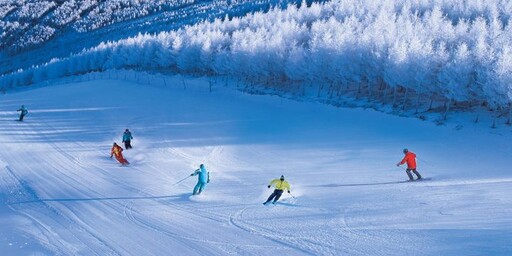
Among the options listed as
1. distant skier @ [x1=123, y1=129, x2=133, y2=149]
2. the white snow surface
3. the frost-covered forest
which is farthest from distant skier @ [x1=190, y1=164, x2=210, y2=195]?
the frost-covered forest

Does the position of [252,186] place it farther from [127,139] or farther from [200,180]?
[127,139]

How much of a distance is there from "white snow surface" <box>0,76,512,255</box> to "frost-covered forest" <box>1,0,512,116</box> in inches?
216

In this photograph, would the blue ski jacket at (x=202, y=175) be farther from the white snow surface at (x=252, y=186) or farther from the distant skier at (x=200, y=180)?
the white snow surface at (x=252, y=186)

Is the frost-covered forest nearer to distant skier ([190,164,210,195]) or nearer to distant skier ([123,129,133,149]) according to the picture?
distant skier ([190,164,210,195])

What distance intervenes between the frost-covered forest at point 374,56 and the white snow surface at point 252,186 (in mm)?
5495

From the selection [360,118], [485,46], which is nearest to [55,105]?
[360,118]

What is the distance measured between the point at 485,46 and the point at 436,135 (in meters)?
13.2

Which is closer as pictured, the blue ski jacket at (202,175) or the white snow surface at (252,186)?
the white snow surface at (252,186)

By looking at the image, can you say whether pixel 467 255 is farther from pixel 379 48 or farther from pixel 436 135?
pixel 379 48

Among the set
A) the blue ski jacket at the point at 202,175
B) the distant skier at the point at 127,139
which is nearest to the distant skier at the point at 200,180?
the blue ski jacket at the point at 202,175

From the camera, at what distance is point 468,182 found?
19.7 m

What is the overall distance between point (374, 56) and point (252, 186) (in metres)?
31.6

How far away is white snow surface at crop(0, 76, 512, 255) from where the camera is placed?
13156 mm

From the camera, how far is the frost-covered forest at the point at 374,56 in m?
38.2
